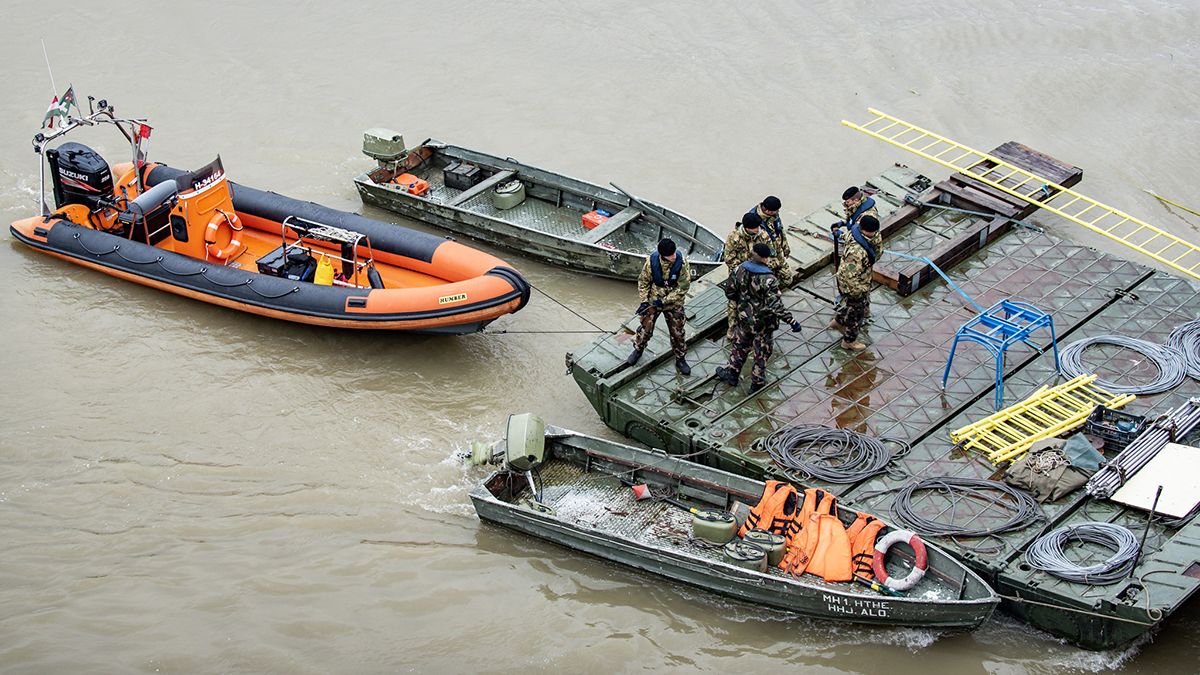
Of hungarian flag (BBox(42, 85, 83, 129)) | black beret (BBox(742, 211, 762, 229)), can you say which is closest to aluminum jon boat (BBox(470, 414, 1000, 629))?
black beret (BBox(742, 211, 762, 229))

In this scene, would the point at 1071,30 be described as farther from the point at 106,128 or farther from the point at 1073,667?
the point at 106,128

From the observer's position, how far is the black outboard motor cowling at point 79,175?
14.4m

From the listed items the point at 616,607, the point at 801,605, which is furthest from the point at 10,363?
the point at 801,605

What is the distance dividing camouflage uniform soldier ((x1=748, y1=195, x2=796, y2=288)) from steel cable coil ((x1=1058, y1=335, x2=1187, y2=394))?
8.54 feet

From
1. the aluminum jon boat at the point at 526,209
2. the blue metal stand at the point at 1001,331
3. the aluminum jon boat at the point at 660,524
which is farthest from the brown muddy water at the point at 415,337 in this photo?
the blue metal stand at the point at 1001,331


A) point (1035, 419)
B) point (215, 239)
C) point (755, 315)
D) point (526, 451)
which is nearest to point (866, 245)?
point (755, 315)

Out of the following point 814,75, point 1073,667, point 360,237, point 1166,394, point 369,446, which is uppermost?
point 814,75

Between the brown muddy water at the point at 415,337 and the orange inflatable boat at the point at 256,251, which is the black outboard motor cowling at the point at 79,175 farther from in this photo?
the brown muddy water at the point at 415,337

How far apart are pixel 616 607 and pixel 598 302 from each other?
4614 millimetres

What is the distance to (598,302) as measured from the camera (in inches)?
563

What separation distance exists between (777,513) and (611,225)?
521 centimetres

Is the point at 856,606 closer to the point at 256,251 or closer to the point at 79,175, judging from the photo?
the point at 256,251

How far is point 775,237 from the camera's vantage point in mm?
12039

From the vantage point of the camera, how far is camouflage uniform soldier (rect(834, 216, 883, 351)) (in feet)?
38.1
